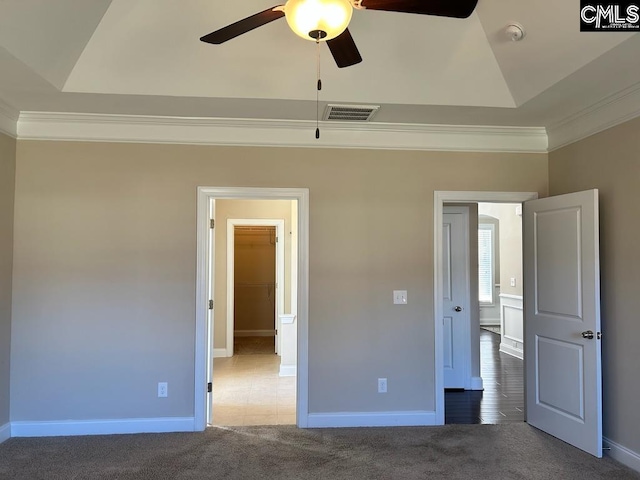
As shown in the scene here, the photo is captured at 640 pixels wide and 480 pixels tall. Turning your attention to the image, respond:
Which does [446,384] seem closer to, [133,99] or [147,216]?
[147,216]

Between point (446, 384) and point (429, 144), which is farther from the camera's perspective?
point (446, 384)

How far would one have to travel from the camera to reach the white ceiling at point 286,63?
8.57ft

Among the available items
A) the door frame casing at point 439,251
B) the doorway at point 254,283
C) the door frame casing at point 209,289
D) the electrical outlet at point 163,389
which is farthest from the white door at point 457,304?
the doorway at point 254,283

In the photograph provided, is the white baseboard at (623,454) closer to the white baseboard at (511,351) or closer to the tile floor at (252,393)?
the tile floor at (252,393)

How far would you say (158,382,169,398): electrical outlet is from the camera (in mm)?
3537

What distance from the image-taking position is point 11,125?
342 centimetres

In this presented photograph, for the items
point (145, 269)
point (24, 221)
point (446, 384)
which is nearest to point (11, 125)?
→ point (24, 221)

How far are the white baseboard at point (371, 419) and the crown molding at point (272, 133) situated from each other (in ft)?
7.43

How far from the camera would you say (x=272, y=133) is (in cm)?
368

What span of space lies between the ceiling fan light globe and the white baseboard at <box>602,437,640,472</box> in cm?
327

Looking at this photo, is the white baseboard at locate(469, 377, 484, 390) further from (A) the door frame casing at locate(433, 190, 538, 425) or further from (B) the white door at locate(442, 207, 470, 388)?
(A) the door frame casing at locate(433, 190, 538, 425)

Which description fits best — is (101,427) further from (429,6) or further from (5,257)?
(429,6)

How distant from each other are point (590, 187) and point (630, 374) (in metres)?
1.38

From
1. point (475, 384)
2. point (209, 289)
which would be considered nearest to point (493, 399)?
point (475, 384)
